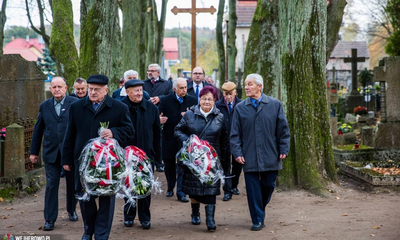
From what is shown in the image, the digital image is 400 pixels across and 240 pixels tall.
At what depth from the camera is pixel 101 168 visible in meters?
5.46

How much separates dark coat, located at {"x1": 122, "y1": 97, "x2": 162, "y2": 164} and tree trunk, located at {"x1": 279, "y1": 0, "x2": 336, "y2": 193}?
301 centimetres

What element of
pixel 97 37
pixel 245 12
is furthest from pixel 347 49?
pixel 97 37

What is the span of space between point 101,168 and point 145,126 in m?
1.81

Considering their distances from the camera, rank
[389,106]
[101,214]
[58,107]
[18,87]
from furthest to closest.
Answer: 1. [389,106]
2. [18,87]
3. [58,107]
4. [101,214]

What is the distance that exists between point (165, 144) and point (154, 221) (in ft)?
6.23

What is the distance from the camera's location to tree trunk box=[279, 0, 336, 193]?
9.10 meters

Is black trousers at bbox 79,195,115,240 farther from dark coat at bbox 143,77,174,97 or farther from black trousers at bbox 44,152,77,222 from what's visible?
dark coat at bbox 143,77,174,97

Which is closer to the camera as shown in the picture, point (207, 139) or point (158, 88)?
point (207, 139)

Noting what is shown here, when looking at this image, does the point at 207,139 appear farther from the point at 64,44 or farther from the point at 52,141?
the point at 64,44

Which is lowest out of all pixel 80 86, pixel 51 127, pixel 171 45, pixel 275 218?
pixel 275 218

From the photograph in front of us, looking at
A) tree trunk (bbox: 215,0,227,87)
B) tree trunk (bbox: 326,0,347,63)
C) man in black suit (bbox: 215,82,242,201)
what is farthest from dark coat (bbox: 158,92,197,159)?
tree trunk (bbox: 215,0,227,87)

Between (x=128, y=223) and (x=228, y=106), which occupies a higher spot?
(x=228, y=106)

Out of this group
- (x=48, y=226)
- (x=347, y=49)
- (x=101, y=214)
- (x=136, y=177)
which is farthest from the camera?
(x=347, y=49)

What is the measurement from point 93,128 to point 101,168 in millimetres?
602
